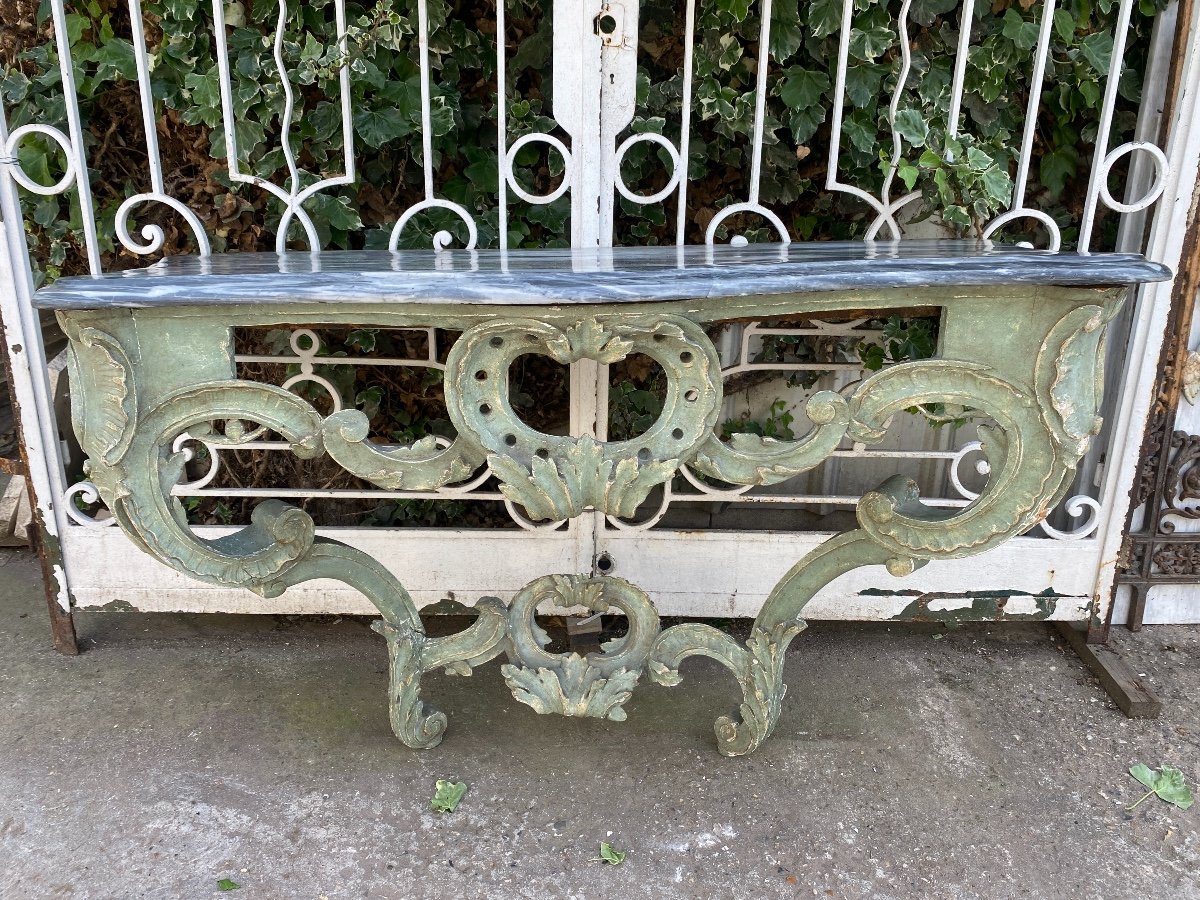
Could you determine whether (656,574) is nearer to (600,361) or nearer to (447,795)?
(447,795)

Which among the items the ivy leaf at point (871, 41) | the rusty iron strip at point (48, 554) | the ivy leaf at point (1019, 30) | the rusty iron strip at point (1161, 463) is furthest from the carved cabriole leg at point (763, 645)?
the rusty iron strip at point (48, 554)

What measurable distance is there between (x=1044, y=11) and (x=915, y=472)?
1.18 meters

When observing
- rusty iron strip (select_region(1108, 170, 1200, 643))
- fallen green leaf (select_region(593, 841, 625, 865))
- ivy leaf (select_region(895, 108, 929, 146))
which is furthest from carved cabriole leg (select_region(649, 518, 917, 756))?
rusty iron strip (select_region(1108, 170, 1200, 643))

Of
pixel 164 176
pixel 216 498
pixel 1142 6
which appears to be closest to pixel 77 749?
pixel 216 498

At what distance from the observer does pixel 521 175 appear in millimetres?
2264

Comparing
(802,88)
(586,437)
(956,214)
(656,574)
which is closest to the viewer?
(586,437)

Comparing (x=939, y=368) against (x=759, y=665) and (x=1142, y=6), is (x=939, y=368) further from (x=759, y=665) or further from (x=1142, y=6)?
(x=1142, y=6)

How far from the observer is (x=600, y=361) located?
145 centimetres

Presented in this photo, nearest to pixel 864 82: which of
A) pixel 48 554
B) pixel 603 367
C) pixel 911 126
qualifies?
pixel 911 126

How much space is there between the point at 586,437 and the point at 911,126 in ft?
3.18

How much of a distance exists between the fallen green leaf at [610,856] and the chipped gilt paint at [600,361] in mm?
633

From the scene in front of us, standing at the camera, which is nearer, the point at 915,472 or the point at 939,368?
the point at 939,368

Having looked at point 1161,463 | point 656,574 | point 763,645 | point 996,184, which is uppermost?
point 996,184

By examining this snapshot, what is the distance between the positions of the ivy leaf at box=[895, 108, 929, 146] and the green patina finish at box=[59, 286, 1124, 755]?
566 millimetres
